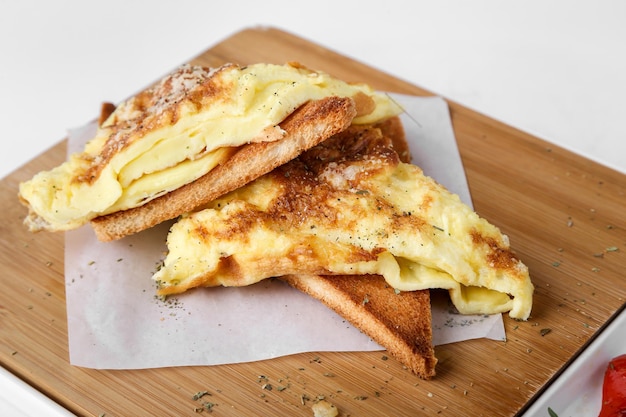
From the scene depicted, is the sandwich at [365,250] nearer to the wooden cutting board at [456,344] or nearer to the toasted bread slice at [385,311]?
the toasted bread slice at [385,311]

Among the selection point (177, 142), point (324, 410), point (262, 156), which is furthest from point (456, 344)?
point (177, 142)

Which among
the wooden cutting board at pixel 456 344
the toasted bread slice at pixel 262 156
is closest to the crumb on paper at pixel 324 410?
the wooden cutting board at pixel 456 344

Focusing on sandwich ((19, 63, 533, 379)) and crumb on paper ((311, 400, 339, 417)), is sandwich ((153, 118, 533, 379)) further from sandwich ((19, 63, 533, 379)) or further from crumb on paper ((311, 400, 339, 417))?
crumb on paper ((311, 400, 339, 417))

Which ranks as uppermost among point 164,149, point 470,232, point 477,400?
point 164,149

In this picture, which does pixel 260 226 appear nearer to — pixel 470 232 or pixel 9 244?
pixel 470 232

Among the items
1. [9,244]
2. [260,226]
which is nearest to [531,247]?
[260,226]

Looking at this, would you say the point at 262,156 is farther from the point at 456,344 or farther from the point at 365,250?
the point at 456,344
